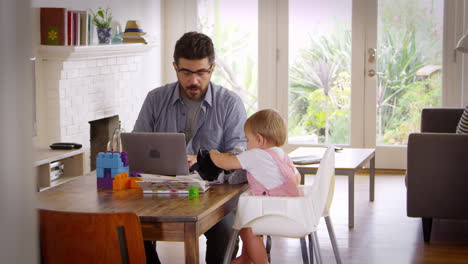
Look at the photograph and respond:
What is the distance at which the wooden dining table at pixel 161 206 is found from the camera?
6.42 feet

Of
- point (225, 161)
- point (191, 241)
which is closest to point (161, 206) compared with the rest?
point (191, 241)

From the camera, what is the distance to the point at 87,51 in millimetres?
4891

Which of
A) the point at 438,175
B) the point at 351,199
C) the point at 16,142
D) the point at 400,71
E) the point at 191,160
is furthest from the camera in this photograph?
the point at 400,71

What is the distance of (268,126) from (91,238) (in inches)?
36.3

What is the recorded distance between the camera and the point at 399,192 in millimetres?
5582

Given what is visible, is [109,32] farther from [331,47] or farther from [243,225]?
[243,225]

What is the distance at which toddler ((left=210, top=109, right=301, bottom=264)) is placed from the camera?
2.48 meters

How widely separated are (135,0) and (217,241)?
12.8 ft

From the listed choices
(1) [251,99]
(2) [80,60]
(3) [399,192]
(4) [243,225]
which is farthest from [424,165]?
(1) [251,99]

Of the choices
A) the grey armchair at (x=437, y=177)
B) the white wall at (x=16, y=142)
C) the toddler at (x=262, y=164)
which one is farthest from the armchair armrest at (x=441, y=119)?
the white wall at (x=16, y=142)

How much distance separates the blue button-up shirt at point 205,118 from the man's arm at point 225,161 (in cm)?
42

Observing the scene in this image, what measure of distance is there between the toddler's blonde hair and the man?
369 millimetres

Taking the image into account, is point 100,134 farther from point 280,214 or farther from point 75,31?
point 280,214

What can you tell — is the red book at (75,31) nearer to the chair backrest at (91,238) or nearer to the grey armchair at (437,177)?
the grey armchair at (437,177)
